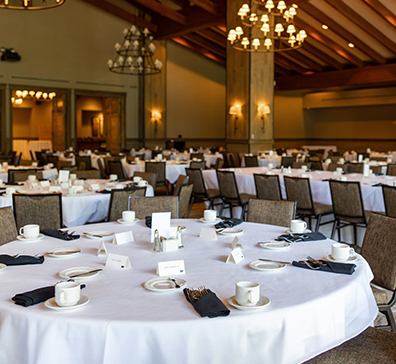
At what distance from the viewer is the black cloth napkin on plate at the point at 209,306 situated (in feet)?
5.13

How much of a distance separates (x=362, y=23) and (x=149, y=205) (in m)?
12.4

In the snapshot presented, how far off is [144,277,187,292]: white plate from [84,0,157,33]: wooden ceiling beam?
14.3 meters

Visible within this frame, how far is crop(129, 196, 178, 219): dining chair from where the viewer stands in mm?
3666

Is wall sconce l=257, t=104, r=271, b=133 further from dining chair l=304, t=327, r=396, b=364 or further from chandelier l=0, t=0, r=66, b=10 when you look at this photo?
dining chair l=304, t=327, r=396, b=364

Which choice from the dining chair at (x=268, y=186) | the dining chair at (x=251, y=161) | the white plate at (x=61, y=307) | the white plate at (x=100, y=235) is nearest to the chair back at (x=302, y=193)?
the dining chair at (x=268, y=186)

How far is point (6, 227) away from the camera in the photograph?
10.3 feet

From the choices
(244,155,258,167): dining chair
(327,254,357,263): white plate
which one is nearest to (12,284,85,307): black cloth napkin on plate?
(327,254,357,263): white plate

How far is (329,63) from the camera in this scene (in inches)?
725

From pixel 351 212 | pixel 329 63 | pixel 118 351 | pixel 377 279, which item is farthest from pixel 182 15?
pixel 118 351

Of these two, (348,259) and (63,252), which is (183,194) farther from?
(348,259)

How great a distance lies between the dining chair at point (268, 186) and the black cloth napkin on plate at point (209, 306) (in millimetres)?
4241

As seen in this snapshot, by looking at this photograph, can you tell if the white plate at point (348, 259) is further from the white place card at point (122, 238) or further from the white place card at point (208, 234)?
the white place card at point (122, 238)

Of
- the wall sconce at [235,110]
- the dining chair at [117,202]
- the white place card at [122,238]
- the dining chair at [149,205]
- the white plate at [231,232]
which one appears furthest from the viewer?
the wall sconce at [235,110]

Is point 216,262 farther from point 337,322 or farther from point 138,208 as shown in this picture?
point 138,208
